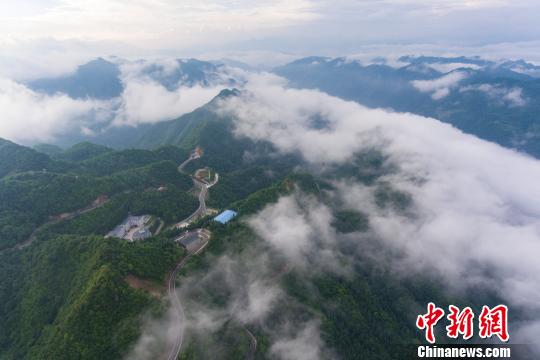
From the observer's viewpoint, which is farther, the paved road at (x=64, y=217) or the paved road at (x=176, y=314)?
the paved road at (x=64, y=217)

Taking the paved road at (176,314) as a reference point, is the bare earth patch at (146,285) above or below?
above

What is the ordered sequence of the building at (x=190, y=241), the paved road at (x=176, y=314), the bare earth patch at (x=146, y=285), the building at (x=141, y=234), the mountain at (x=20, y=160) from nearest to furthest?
the paved road at (x=176, y=314), the bare earth patch at (x=146, y=285), the building at (x=190, y=241), the building at (x=141, y=234), the mountain at (x=20, y=160)

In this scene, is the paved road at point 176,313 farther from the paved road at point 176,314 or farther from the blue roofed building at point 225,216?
the blue roofed building at point 225,216

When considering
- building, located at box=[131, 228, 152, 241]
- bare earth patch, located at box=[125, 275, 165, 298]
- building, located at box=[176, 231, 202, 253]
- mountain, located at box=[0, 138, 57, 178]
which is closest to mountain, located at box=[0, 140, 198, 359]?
bare earth patch, located at box=[125, 275, 165, 298]

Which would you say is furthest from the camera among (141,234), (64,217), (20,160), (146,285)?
(20,160)

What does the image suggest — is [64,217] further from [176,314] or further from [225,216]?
[176,314]

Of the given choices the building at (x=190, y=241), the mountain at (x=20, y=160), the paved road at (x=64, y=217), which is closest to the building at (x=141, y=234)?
the building at (x=190, y=241)

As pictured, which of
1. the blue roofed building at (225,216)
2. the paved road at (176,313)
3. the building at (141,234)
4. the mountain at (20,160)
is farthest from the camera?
the mountain at (20,160)
